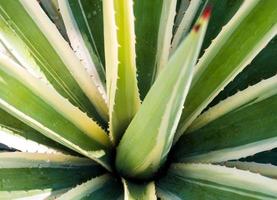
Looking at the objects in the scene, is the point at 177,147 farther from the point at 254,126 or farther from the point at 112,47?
the point at 112,47

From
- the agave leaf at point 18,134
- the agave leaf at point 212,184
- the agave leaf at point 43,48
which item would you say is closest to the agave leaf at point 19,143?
the agave leaf at point 18,134

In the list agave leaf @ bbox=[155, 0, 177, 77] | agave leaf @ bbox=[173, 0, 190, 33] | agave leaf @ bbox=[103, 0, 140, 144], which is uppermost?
agave leaf @ bbox=[173, 0, 190, 33]

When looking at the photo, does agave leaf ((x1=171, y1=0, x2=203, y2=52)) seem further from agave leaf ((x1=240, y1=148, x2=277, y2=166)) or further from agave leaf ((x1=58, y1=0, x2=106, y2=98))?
agave leaf ((x1=240, y1=148, x2=277, y2=166))

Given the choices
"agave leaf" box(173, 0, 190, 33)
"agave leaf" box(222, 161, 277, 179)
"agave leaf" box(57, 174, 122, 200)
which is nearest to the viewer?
"agave leaf" box(57, 174, 122, 200)

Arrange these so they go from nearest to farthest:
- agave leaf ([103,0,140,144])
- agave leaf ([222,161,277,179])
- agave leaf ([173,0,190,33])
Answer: agave leaf ([103,0,140,144]) → agave leaf ([222,161,277,179]) → agave leaf ([173,0,190,33])

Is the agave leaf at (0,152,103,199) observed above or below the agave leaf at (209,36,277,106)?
below

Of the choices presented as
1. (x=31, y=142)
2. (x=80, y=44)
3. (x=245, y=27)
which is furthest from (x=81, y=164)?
(x=245, y=27)

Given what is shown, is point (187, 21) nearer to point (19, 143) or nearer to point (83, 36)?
point (83, 36)

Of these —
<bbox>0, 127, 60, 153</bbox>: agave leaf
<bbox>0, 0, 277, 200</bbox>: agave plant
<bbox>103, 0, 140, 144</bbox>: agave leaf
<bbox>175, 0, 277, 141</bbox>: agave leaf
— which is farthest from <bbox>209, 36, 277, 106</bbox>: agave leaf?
<bbox>0, 127, 60, 153</bbox>: agave leaf
